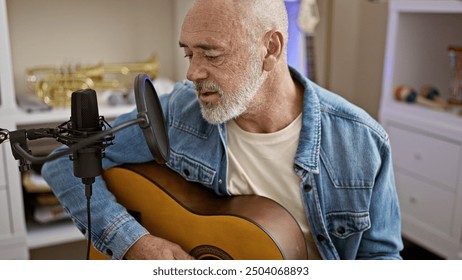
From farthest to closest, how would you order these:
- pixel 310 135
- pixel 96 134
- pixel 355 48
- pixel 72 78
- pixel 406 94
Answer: pixel 355 48 < pixel 406 94 < pixel 72 78 < pixel 310 135 < pixel 96 134

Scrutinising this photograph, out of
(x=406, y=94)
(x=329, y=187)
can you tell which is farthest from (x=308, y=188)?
(x=406, y=94)

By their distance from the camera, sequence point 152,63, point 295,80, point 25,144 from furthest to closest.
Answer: point 152,63 < point 295,80 < point 25,144

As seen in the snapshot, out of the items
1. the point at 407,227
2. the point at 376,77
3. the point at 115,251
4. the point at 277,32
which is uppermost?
the point at 277,32

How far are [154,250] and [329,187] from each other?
0.35 metres

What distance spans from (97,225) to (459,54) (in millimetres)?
1457

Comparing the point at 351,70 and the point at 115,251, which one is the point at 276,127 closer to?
the point at 115,251

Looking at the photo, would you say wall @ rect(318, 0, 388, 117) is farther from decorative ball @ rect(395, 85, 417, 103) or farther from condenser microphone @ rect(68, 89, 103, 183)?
condenser microphone @ rect(68, 89, 103, 183)

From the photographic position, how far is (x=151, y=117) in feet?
1.92

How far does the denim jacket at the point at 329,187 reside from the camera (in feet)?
2.97

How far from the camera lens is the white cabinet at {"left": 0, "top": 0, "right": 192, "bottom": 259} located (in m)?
1.51

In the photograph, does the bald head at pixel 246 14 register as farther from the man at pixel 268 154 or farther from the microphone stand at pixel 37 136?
the microphone stand at pixel 37 136

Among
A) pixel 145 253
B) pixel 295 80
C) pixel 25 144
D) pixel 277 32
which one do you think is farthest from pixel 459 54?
pixel 25 144

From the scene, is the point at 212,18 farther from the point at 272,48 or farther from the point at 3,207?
the point at 3,207

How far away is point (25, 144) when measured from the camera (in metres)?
0.57
